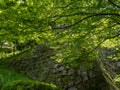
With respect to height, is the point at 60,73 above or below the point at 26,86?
below

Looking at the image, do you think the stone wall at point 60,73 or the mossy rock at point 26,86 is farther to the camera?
the stone wall at point 60,73

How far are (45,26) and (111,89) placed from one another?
26.7ft

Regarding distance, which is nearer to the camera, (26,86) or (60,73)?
(26,86)

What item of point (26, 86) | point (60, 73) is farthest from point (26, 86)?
point (60, 73)

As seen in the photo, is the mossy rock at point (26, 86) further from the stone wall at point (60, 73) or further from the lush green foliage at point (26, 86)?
the stone wall at point (60, 73)

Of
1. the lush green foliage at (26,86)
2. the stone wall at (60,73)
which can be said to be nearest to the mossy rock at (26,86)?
the lush green foliage at (26,86)

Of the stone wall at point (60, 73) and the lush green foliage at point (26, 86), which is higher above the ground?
the lush green foliage at point (26, 86)

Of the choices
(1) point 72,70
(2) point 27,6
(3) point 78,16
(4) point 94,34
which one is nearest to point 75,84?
(1) point 72,70

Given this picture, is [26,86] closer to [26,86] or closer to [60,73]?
[26,86]

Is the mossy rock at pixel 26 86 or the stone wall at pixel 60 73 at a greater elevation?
the mossy rock at pixel 26 86

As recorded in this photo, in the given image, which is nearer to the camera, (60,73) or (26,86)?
(26,86)

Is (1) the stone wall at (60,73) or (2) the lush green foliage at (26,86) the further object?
(1) the stone wall at (60,73)

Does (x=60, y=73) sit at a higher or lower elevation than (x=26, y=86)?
lower

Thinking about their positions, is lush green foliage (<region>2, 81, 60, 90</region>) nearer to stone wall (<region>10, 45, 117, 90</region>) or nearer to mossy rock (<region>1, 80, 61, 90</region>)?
mossy rock (<region>1, 80, 61, 90</region>)
